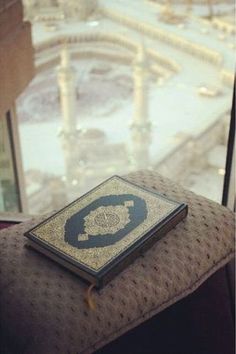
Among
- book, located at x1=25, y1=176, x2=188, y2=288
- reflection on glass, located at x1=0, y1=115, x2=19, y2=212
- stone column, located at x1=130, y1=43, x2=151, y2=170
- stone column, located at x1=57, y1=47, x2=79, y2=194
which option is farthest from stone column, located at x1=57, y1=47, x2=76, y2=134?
book, located at x1=25, y1=176, x2=188, y2=288

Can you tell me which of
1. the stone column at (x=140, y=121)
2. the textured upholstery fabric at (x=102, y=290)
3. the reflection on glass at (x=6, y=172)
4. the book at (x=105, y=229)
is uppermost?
the book at (x=105, y=229)

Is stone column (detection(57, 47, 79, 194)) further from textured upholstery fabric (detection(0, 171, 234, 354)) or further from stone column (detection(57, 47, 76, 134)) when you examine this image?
textured upholstery fabric (detection(0, 171, 234, 354))

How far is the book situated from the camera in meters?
0.60

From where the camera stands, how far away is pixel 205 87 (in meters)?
8.39

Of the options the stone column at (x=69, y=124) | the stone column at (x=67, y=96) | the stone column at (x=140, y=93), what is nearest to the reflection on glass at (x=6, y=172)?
the stone column at (x=69, y=124)

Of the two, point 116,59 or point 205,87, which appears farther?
point 116,59

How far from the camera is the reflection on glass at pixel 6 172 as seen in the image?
1.50 meters

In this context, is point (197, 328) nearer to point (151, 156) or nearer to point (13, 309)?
point (13, 309)

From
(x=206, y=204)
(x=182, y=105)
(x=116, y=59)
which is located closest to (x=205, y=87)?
(x=182, y=105)

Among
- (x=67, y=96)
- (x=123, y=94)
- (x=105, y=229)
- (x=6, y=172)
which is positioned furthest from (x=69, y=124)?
(x=105, y=229)

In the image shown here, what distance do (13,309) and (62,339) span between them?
0.23ft

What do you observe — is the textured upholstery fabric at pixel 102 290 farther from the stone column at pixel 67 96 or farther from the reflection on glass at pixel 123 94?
the stone column at pixel 67 96

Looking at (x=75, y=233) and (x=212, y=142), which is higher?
(x=75, y=233)

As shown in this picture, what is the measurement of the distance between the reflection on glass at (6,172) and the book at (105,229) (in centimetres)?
82
